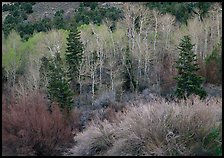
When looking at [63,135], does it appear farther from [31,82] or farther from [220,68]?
[220,68]

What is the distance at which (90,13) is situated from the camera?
191ft

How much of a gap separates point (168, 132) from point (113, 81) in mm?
24229

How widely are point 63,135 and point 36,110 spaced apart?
2.19 metres

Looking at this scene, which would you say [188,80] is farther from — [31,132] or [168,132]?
[168,132]

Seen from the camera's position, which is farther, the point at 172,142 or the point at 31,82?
the point at 31,82

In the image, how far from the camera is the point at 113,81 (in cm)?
4047

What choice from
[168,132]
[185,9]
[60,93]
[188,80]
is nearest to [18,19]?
[185,9]

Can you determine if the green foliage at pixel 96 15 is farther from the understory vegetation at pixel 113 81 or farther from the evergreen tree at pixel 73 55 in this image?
the evergreen tree at pixel 73 55

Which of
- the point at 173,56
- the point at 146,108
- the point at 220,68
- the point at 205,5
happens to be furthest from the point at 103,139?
the point at 205,5

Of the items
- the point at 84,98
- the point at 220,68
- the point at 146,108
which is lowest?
the point at 84,98

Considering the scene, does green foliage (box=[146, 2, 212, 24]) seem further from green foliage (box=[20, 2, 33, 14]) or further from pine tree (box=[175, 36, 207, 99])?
green foliage (box=[20, 2, 33, 14])

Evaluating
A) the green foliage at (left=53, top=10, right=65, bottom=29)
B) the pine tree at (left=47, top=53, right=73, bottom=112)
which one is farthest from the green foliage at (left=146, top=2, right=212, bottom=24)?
the pine tree at (left=47, top=53, right=73, bottom=112)

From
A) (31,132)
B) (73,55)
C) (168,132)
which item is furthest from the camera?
(73,55)

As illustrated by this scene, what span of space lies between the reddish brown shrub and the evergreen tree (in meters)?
16.0
